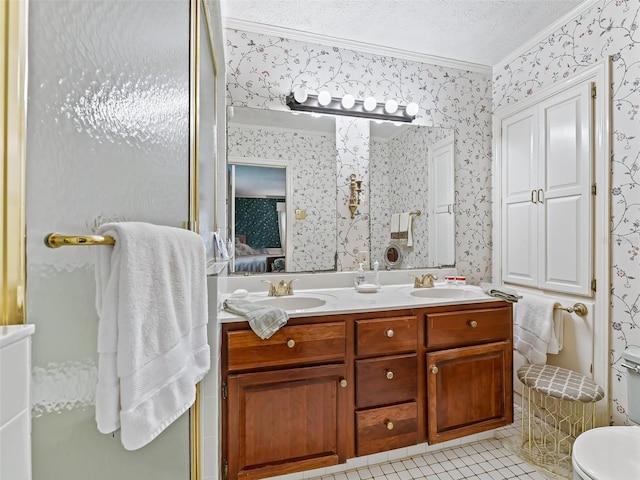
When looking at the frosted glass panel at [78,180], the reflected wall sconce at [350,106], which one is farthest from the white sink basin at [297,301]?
the reflected wall sconce at [350,106]

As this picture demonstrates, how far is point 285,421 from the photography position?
1.41m

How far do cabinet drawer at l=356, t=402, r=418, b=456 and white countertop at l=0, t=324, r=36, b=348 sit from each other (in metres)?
1.43

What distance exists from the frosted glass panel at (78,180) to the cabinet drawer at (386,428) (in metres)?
1.03

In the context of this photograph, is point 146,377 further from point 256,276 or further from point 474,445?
point 474,445

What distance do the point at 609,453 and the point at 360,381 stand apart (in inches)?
34.8

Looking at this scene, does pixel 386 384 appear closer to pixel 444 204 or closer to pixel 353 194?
pixel 353 194

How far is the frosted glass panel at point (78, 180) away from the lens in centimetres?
42

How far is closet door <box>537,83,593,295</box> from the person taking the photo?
5.82 ft

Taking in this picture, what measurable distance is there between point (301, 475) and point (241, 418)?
0.51m

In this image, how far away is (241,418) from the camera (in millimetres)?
1361

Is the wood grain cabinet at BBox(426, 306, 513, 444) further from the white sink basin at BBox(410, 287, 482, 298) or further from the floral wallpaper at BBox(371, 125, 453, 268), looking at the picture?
the floral wallpaper at BBox(371, 125, 453, 268)

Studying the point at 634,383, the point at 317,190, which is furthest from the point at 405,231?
the point at 634,383

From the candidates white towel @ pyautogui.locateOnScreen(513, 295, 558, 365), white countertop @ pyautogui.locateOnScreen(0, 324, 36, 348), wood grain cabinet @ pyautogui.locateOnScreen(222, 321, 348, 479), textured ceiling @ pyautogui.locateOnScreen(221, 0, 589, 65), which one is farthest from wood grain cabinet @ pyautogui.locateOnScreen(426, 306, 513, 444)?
textured ceiling @ pyautogui.locateOnScreen(221, 0, 589, 65)

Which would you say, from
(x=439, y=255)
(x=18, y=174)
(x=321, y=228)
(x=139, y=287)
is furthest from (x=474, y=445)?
(x=18, y=174)
